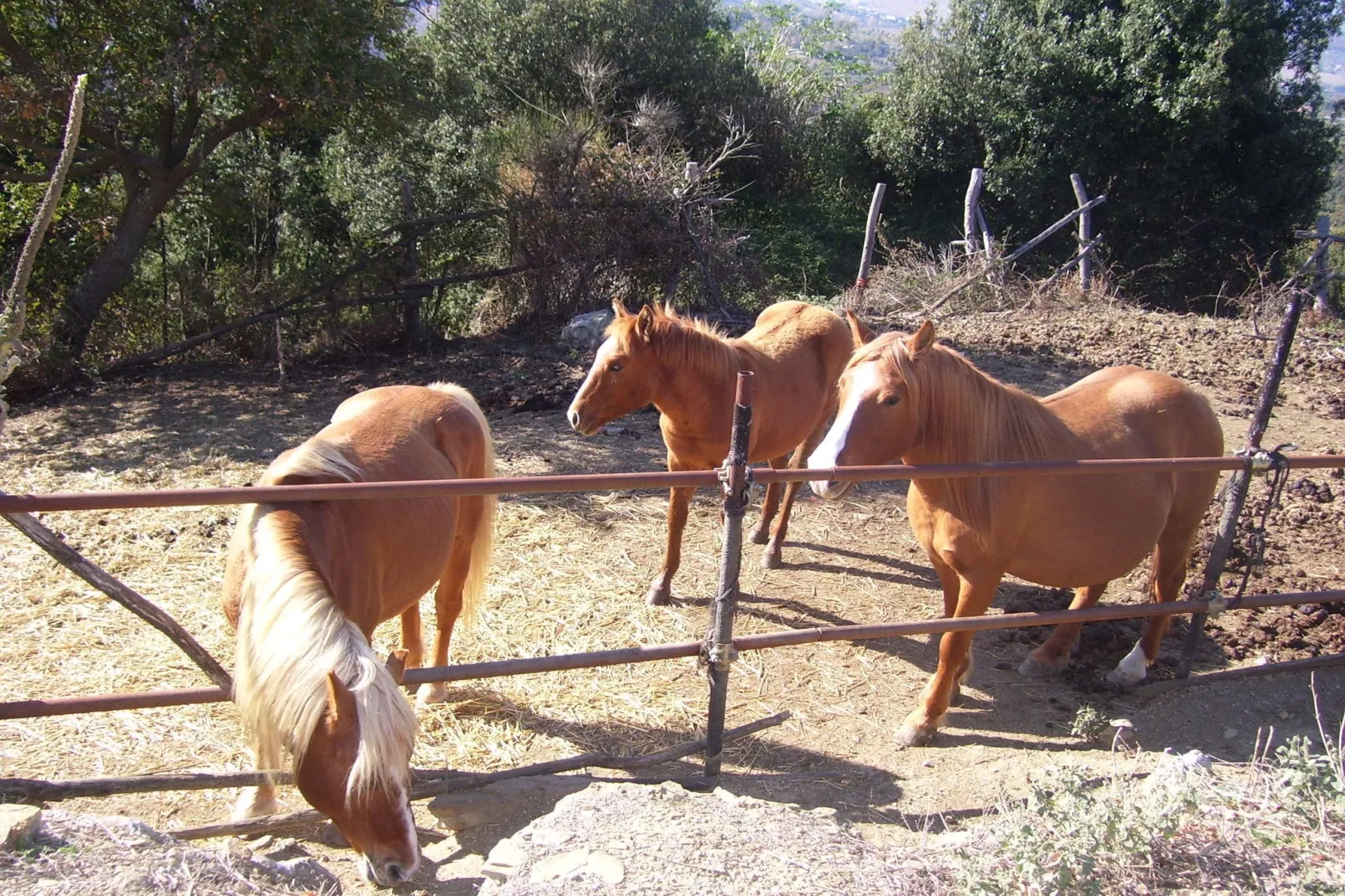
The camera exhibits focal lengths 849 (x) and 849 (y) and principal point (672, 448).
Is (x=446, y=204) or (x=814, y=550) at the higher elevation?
(x=446, y=204)

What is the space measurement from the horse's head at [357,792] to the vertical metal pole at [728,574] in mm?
1140

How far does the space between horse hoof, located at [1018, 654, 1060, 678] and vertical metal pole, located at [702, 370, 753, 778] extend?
1844mm

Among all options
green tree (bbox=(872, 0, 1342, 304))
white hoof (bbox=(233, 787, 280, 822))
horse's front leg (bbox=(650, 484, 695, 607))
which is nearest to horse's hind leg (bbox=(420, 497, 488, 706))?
white hoof (bbox=(233, 787, 280, 822))

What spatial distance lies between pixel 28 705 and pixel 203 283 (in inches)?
334

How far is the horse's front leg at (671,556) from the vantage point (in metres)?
4.59

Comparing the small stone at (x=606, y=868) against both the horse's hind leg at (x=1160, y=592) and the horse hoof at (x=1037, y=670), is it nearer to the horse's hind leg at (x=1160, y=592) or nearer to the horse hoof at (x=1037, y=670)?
the horse hoof at (x=1037, y=670)

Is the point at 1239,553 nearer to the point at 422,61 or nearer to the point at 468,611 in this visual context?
the point at 468,611

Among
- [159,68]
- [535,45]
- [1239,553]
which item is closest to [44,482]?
[159,68]

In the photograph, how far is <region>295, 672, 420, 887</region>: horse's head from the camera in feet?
6.56

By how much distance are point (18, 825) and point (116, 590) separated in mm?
794

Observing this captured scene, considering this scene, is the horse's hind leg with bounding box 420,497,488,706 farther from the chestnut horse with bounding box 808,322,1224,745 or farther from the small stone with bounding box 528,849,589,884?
the small stone with bounding box 528,849,589,884

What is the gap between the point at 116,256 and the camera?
28.7ft

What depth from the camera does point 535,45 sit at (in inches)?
693

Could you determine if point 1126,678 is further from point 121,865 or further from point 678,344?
point 121,865
